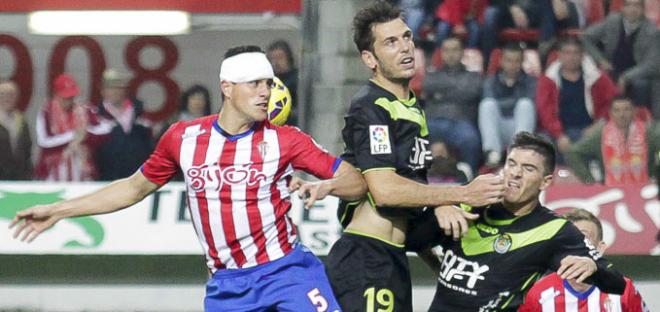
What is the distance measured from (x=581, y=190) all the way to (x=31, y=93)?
4298mm

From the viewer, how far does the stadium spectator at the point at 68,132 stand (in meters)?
11.9

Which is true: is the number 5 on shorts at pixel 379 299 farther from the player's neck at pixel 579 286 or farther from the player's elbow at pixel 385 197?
the player's neck at pixel 579 286

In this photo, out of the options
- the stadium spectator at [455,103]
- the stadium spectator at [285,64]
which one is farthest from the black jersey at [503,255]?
the stadium spectator at [285,64]

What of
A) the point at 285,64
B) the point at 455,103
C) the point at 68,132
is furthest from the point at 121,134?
the point at 455,103

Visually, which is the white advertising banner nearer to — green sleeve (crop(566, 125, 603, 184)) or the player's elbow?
green sleeve (crop(566, 125, 603, 184))

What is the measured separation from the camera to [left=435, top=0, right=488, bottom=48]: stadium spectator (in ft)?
39.9

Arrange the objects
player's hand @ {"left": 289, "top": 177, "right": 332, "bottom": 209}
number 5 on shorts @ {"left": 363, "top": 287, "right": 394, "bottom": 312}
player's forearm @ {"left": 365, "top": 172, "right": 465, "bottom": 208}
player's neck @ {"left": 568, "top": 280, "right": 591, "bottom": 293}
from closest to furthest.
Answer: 1. player's hand @ {"left": 289, "top": 177, "right": 332, "bottom": 209}
2. player's forearm @ {"left": 365, "top": 172, "right": 465, "bottom": 208}
3. number 5 on shorts @ {"left": 363, "top": 287, "right": 394, "bottom": 312}
4. player's neck @ {"left": 568, "top": 280, "right": 591, "bottom": 293}

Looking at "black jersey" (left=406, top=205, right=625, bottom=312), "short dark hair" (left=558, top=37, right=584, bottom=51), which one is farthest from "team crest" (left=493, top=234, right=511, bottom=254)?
"short dark hair" (left=558, top=37, right=584, bottom=51)

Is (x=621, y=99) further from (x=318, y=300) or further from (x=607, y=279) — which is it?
(x=318, y=300)

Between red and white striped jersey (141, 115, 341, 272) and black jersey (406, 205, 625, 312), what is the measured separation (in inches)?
23.7

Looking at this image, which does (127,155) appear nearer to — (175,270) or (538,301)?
(175,270)

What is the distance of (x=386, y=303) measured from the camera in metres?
6.59

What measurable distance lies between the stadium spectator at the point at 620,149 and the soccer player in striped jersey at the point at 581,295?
13.4ft

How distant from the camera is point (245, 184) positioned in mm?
6609
